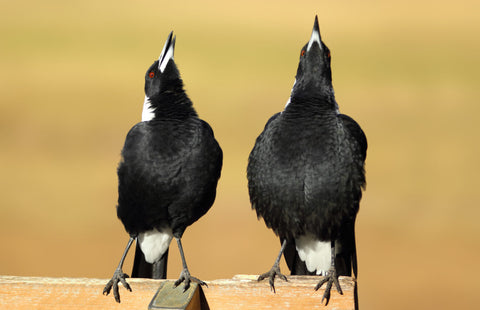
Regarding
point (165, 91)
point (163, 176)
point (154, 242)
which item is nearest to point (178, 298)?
point (163, 176)

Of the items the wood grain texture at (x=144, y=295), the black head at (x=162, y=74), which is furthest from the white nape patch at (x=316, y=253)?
the black head at (x=162, y=74)

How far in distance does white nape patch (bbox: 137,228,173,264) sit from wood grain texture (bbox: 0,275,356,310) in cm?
75

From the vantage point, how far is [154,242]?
9.91ft

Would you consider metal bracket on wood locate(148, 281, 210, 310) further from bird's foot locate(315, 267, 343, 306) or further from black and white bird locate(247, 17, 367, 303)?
black and white bird locate(247, 17, 367, 303)

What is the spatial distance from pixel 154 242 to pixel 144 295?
0.83 m

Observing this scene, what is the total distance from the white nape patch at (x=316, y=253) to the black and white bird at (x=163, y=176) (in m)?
0.47

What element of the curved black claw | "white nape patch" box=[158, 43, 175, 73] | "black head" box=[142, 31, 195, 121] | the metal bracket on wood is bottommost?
the curved black claw

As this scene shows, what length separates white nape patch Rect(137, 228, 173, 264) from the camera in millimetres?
2979

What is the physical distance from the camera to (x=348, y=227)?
286 centimetres

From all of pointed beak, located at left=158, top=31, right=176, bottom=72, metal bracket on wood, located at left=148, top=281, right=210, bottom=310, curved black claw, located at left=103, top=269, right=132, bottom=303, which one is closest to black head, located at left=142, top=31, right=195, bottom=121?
pointed beak, located at left=158, top=31, right=176, bottom=72

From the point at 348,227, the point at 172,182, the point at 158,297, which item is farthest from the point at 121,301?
the point at 348,227

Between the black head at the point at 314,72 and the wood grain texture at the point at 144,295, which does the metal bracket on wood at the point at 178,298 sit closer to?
the wood grain texture at the point at 144,295

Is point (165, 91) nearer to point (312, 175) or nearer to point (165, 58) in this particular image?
point (165, 58)

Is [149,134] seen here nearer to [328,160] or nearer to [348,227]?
[328,160]
